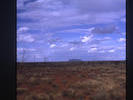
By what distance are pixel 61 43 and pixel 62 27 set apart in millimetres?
232

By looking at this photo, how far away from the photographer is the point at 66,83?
69.4 inches

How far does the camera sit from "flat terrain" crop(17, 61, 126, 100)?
1308mm

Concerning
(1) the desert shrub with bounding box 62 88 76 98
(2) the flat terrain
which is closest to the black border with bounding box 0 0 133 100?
(2) the flat terrain

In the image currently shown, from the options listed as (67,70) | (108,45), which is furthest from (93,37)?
(67,70)

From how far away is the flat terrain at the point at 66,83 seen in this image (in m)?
1.31

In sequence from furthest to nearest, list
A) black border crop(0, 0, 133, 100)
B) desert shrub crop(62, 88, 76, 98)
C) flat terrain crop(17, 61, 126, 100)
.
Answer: desert shrub crop(62, 88, 76, 98) → flat terrain crop(17, 61, 126, 100) → black border crop(0, 0, 133, 100)

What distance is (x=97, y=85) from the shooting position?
6.28 feet

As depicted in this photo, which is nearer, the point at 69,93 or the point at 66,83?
the point at 69,93
